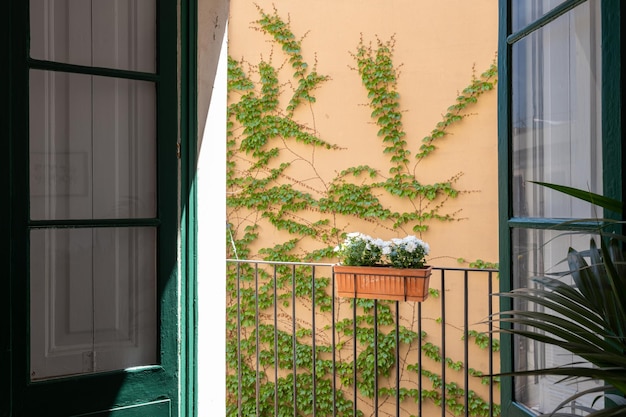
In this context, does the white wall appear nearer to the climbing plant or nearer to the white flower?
the white flower

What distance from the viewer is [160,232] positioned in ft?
6.61

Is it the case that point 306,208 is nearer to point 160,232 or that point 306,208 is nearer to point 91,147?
point 160,232

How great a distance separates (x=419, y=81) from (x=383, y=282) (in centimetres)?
217

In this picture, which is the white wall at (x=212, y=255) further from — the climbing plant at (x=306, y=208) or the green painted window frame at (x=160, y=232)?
the climbing plant at (x=306, y=208)

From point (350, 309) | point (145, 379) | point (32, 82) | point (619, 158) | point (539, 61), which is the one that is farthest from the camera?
point (350, 309)

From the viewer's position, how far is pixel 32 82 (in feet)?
5.91

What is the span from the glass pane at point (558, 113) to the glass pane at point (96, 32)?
3.82ft

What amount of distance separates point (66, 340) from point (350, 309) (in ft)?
10.4

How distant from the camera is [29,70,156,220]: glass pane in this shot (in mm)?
1818

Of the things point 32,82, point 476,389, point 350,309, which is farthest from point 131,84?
point 476,389

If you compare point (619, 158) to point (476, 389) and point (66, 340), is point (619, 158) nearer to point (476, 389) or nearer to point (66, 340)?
point (66, 340)

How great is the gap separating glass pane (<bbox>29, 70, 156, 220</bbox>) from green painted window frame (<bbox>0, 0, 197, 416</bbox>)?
4 cm

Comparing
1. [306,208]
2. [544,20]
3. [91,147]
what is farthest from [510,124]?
[306,208]
